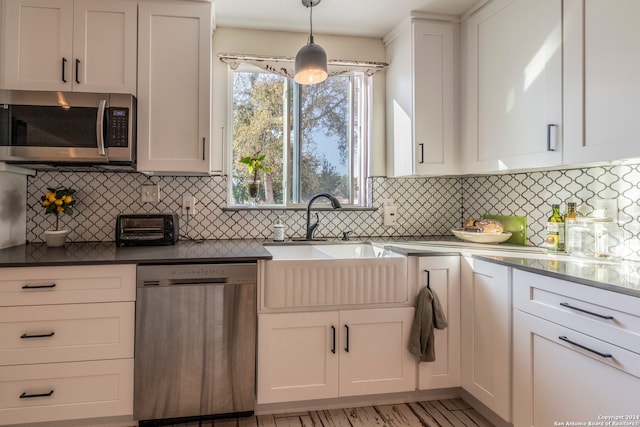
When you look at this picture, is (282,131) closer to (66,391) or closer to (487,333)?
(487,333)

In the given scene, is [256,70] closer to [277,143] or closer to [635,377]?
[277,143]

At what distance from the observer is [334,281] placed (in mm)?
2074

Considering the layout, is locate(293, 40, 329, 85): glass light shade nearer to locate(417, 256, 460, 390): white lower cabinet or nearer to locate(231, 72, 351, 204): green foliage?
locate(231, 72, 351, 204): green foliage

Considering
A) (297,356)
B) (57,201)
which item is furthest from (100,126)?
(297,356)

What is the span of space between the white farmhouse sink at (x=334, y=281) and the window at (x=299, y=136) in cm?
87

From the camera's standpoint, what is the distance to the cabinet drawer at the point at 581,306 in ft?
4.08

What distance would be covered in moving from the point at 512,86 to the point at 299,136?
141cm

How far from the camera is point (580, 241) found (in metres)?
2.00

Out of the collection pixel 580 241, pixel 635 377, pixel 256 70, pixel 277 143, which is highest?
pixel 256 70

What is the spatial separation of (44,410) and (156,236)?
993 millimetres

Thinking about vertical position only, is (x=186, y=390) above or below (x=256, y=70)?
below

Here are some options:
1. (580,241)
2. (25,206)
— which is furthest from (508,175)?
(25,206)

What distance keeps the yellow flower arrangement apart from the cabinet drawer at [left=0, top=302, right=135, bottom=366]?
68 cm

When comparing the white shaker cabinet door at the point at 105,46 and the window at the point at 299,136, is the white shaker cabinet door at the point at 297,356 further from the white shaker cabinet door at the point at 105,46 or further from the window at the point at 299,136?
the white shaker cabinet door at the point at 105,46
